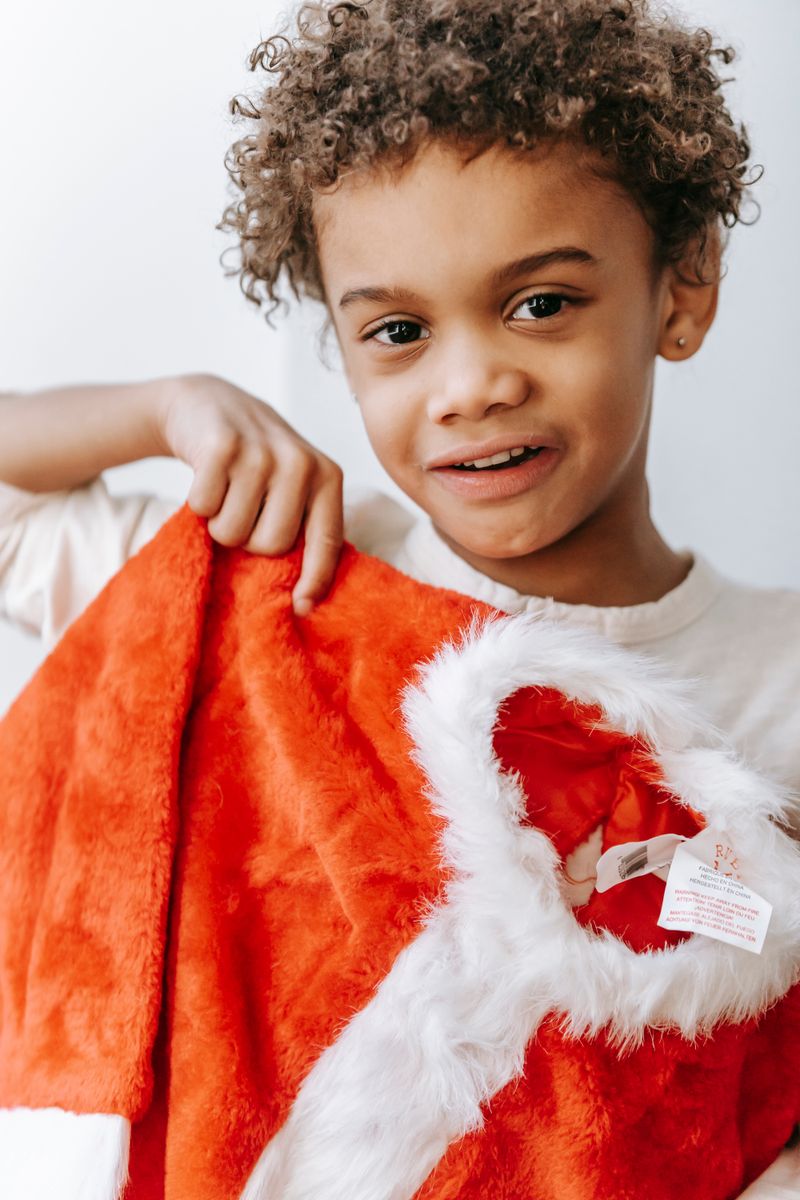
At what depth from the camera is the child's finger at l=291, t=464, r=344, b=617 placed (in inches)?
30.7

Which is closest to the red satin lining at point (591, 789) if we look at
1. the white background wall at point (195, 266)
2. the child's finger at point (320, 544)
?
the child's finger at point (320, 544)

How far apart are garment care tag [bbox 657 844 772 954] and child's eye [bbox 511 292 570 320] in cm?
36

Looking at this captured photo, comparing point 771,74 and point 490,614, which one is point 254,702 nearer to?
point 490,614

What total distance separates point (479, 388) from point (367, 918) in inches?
13.2

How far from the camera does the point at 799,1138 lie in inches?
29.9

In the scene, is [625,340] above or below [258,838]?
above

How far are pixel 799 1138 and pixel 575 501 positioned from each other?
A: 0.43m

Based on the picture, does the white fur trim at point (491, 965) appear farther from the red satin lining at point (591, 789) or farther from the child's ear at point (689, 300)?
the child's ear at point (689, 300)

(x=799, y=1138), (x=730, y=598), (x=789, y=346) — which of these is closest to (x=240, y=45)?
(x=789, y=346)

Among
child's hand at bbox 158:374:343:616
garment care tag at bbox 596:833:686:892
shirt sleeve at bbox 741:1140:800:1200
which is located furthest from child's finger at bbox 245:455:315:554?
shirt sleeve at bbox 741:1140:800:1200

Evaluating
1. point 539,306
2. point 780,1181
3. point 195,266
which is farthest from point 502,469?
point 195,266

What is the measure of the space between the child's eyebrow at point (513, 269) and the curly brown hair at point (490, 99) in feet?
0.23

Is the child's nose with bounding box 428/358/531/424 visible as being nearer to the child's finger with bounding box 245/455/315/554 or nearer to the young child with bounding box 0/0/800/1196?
the young child with bounding box 0/0/800/1196

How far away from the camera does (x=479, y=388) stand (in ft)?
2.52
